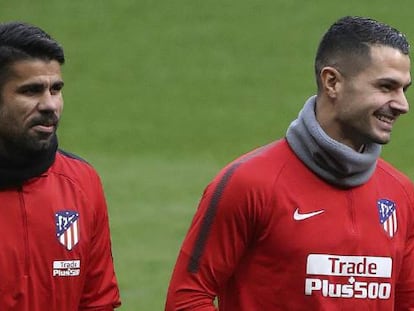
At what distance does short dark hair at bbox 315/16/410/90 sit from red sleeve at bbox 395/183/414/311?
0.52 meters

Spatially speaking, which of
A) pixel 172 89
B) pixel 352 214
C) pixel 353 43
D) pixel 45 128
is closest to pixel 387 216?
pixel 352 214

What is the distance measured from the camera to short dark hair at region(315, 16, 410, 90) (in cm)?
458

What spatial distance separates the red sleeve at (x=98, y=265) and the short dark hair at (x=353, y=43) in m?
0.86

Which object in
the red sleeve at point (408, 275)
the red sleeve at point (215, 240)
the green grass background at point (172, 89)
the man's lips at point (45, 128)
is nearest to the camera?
the red sleeve at point (215, 240)

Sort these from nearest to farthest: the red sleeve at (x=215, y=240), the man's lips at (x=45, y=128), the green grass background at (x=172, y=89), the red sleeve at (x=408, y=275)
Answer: the red sleeve at (x=215, y=240) → the man's lips at (x=45, y=128) → the red sleeve at (x=408, y=275) → the green grass background at (x=172, y=89)

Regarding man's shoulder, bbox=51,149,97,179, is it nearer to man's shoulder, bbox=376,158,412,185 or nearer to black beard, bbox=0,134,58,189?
black beard, bbox=0,134,58,189

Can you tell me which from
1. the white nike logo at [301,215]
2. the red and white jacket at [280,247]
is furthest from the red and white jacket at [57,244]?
the white nike logo at [301,215]

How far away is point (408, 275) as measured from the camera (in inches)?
187

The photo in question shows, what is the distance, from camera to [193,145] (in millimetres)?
13258

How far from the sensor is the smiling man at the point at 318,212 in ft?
14.8

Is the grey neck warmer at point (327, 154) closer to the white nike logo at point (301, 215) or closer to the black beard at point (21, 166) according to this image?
the white nike logo at point (301, 215)

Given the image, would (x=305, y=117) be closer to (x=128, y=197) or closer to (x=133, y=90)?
(x=128, y=197)

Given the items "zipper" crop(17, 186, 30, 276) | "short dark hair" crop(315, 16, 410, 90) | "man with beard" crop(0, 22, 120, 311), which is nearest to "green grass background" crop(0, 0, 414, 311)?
"man with beard" crop(0, 22, 120, 311)

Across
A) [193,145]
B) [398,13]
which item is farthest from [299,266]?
[398,13]
